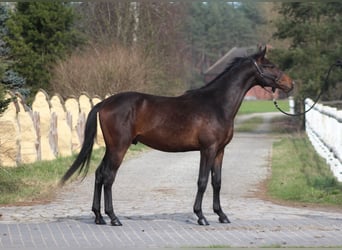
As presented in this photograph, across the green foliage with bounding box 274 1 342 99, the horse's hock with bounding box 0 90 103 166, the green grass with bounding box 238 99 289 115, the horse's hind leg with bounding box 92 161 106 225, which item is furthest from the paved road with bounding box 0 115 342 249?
the green grass with bounding box 238 99 289 115

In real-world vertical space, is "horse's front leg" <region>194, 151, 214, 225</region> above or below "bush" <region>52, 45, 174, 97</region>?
above

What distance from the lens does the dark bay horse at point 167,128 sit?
11.3 m

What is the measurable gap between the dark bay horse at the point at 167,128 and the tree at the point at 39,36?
2323 cm

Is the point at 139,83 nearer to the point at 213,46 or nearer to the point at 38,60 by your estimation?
the point at 38,60

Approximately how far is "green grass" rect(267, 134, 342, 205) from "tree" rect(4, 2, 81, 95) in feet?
46.5

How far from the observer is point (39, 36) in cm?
3603

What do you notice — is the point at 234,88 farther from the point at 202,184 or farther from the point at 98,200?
the point at 98,200

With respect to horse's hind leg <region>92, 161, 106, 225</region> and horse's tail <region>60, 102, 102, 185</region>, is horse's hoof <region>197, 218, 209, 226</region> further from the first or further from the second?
horse's tail <region>60, 102, 102, 185</region>

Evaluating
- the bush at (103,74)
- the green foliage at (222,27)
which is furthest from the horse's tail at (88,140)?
the green foliage at (222,27)

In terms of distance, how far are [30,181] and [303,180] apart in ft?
18.2

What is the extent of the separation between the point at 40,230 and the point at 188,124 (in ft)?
8.28

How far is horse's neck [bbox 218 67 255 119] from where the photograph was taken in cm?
1159

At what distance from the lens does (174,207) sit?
13094 mm

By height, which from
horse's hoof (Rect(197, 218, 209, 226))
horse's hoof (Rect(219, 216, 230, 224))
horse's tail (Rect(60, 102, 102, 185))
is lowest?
horse's hoof (Rect(219, 216, 230, 224))
